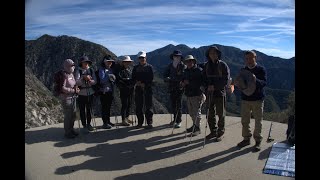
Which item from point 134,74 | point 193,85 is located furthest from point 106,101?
point 193,85

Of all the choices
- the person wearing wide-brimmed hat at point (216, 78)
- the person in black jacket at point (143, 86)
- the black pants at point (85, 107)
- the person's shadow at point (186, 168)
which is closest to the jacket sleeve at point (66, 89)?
the black pants at point (85, 107)

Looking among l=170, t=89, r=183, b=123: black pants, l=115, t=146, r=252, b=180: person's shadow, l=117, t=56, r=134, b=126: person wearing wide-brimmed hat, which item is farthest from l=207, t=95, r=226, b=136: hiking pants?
l=117, t=56, r=134, b=126: person wearing wide-brimmed hat

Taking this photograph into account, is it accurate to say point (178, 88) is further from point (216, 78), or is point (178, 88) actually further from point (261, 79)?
point (261, 79)

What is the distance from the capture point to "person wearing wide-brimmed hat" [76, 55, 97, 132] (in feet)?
32.1

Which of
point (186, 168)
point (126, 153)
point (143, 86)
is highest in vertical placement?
point (143, 86)

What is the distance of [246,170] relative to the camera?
23.5ft

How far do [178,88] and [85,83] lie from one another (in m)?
2.55

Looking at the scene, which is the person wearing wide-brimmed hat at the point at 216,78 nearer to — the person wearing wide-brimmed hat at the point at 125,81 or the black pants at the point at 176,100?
the black pants at the point at 176,100

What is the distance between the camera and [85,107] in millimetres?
10172

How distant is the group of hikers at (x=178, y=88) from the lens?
8.27 metres

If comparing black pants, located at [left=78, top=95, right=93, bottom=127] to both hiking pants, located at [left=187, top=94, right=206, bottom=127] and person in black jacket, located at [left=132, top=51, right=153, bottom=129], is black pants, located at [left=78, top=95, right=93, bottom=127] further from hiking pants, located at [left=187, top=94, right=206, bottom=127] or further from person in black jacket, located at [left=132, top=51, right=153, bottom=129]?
hiking pants, located at [left=187, top=94, right=206, bottom=127]
